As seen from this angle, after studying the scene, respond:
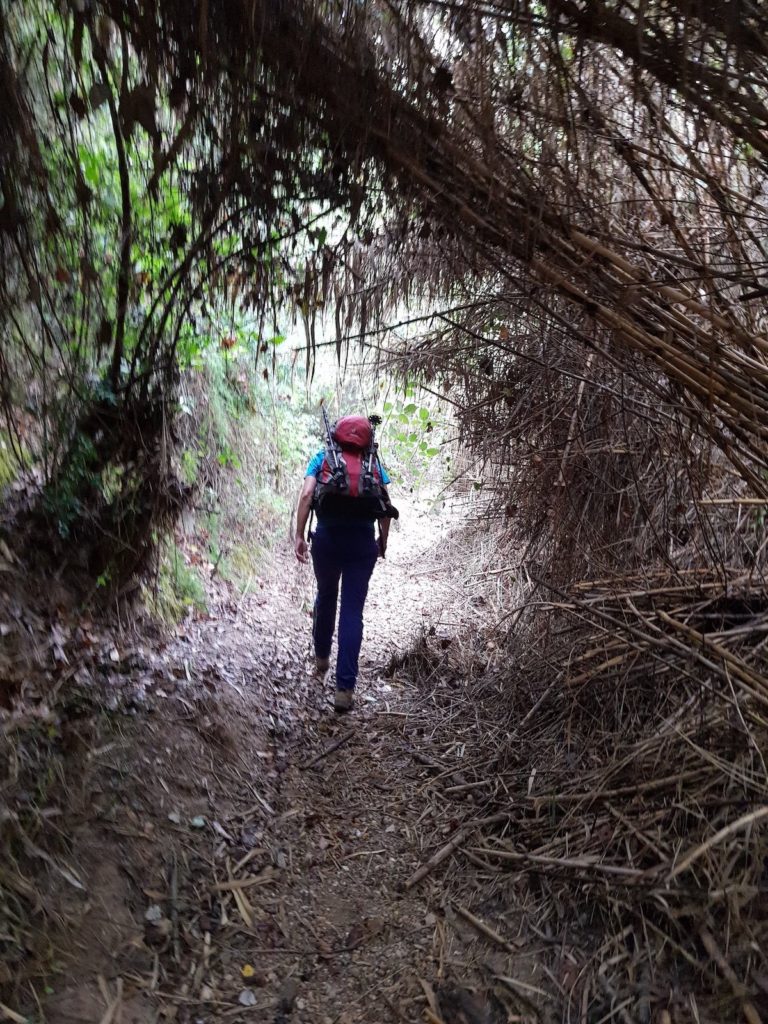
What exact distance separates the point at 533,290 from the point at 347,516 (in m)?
1.97

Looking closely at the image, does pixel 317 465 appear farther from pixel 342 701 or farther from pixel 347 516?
pixel 342 701

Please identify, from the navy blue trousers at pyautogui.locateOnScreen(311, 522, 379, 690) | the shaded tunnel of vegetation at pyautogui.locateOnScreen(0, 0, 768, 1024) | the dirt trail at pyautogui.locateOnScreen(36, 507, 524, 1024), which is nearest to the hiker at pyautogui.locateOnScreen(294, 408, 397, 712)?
the navy blue trousers at pyautogui.locateOnScreen(311, 522, 379, 690)

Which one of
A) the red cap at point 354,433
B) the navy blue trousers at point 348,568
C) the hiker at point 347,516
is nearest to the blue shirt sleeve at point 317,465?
the hiker at point 347,516

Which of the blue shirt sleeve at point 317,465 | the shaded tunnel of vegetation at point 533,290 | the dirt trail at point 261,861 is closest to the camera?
the shaded tunnel of vegetation at point 533,290

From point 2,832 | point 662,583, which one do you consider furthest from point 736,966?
point 2,832

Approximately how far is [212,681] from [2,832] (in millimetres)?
1661

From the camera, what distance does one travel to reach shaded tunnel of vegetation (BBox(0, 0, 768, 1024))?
2191mm

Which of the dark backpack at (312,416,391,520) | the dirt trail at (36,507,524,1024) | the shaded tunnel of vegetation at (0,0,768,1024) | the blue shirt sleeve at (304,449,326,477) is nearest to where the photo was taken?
the shaded tunnel of vegetation at (0,0,768,1024)

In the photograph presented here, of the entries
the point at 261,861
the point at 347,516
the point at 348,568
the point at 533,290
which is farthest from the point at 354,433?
the point at 261,861

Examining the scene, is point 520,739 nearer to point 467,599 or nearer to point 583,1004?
point 583,1004

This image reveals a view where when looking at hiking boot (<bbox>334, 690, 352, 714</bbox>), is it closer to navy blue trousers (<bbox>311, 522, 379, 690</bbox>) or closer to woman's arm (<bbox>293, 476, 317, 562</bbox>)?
navy blue trousers (<bbox>311, 522, 379, 690</bbox>)

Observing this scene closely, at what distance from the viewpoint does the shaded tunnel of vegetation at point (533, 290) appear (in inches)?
86.3

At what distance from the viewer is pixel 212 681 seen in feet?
13.1

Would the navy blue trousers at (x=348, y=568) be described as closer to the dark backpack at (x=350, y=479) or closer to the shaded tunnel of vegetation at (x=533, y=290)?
the dark backpack at (x=350, y=479)
